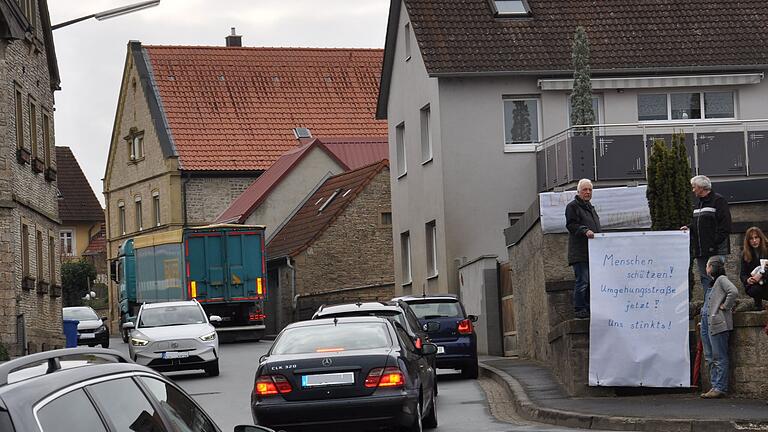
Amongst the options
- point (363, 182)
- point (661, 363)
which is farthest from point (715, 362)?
point (363, 182)

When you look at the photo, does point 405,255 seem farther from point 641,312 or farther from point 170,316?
point 641,312

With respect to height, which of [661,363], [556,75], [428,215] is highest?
[556,75]

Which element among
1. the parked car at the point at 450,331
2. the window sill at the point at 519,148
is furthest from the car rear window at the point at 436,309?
the window sill at the point at 519,148

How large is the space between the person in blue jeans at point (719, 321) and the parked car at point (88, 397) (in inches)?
410

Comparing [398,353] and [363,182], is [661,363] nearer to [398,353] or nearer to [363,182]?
[398,353]

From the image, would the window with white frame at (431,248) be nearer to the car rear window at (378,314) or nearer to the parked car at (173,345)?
the parked car at (173,345)

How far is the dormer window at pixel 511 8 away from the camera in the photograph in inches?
1416

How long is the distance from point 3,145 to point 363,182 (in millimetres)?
18435

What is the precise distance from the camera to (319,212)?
5159 centimetres

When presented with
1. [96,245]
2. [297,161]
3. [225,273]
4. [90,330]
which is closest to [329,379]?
[225,273]

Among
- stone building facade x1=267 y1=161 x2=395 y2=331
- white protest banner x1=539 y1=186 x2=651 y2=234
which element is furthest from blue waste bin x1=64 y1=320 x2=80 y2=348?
white protest banner x1=539 y1=186 x2=651 y2=234

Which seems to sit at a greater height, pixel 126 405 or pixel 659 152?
pixel 659 152

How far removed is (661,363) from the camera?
56.2ft

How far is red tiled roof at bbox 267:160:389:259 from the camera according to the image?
48.7 metres
